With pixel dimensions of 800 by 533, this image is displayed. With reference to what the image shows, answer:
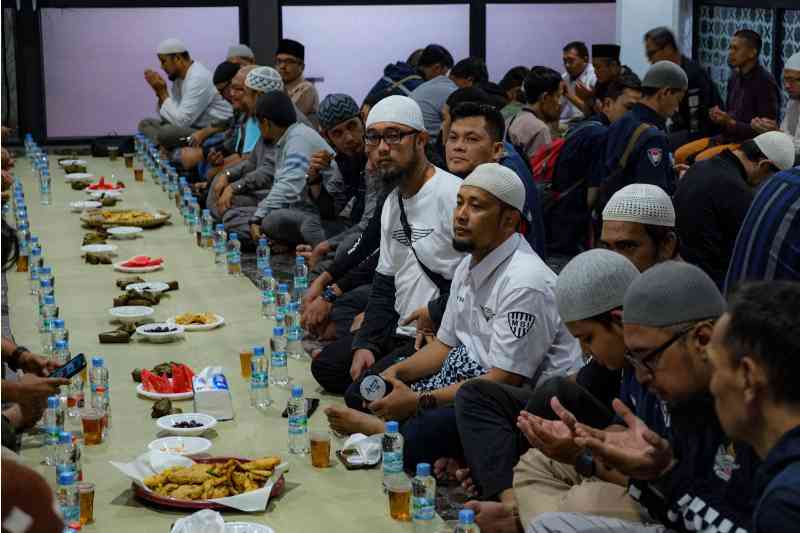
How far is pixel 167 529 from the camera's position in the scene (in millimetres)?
3316

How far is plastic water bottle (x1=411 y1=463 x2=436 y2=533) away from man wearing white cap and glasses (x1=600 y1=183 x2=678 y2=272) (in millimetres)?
1338

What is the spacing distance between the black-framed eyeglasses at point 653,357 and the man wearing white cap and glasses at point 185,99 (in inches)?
306

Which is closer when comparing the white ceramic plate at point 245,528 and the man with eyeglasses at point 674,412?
the man with eyeglasses at point 674,412

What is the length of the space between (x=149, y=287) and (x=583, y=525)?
3198 millimetres

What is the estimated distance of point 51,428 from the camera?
3869 millimetres

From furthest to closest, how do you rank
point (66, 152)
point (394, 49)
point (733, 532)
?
point (394, 49), point (66, 152), point (733, 532)

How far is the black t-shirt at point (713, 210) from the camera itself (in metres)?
5.11

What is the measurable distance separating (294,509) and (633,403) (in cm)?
94

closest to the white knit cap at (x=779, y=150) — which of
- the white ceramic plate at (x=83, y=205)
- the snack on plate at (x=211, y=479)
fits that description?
the snack on plate at (x=211, y=479)

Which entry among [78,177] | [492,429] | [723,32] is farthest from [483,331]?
[723,32]

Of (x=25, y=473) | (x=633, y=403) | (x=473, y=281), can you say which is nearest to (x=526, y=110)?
(x=473, y=281)

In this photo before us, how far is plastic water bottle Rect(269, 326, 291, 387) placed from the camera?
473 centimetres

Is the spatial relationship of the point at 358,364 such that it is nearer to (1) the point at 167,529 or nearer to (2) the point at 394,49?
(1) the point at 167,529

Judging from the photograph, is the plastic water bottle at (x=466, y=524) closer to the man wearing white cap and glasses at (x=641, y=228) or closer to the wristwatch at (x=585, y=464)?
the wristwatch at (x=585, y=464)
